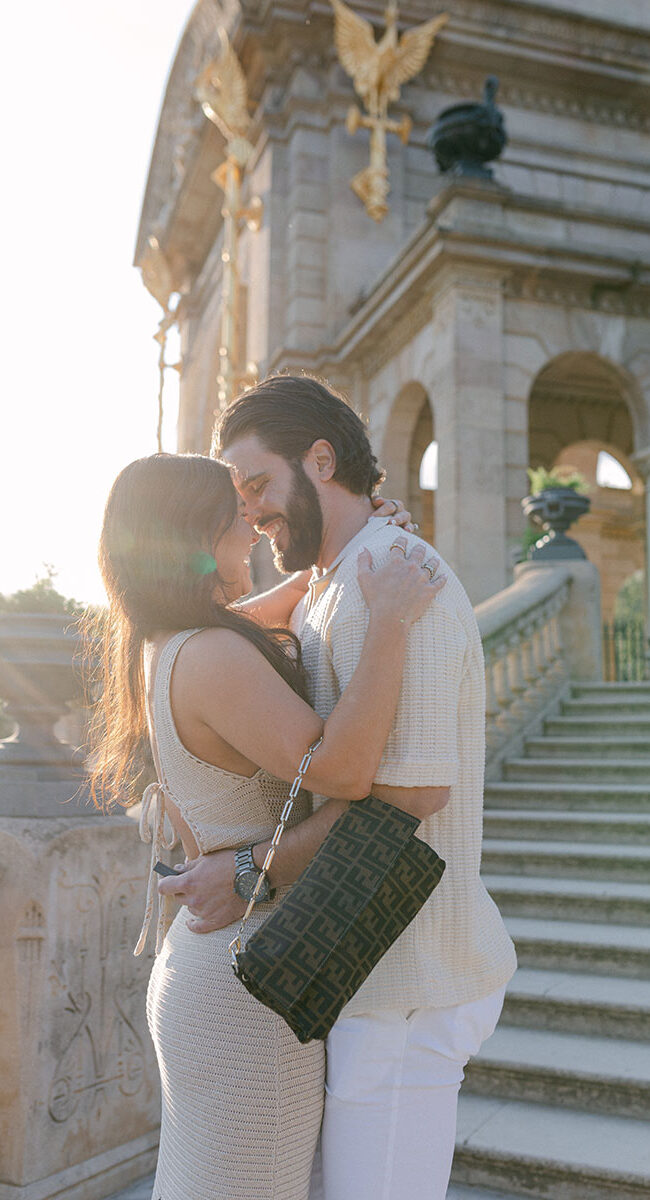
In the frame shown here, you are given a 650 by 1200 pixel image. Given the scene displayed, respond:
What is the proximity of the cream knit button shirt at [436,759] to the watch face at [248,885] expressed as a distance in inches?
9.8

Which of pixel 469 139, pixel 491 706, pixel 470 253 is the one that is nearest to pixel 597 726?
pixel 491 706

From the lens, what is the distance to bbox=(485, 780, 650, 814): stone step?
6.28 metres

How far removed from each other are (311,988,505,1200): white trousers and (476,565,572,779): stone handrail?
18.1 feet

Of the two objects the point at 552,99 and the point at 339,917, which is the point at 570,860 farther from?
the point at 552,99

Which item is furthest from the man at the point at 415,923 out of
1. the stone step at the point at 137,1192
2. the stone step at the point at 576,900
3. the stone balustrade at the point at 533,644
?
the stone balustrade at the point at 533,644

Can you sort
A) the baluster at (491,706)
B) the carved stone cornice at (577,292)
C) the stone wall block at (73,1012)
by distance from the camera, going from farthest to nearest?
the carved stone cornice at (577,292) → the baluster at (491,706) → the stone wall block at (73,1012)

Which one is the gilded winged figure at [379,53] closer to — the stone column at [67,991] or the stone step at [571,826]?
the stone step at [571,826]

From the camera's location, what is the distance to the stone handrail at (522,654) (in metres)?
7.37

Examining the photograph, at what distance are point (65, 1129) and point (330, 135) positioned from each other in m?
15.8

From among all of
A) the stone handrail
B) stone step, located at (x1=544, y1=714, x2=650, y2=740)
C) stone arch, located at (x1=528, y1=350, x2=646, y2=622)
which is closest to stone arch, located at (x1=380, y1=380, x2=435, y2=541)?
stone arch, located at (x1=528, y1=350, x2=646, y2=622)

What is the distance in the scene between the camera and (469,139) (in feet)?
36.0

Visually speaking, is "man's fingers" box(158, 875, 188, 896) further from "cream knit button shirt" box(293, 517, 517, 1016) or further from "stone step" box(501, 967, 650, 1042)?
"stone step" box(501, 967, 650, 1042)

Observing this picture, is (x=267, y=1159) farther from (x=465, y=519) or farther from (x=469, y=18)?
(x=469, y=18)

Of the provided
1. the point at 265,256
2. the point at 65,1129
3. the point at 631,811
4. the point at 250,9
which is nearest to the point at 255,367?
the point at 265,256
